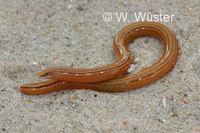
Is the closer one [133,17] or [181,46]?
[181,46]

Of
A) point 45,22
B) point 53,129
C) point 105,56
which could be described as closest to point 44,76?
point 53,129

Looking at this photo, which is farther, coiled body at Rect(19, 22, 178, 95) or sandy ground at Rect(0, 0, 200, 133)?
coiled body at Rect(19, 22, 178, 95)

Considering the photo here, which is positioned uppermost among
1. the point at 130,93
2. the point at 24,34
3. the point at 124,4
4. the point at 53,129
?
the point at 124,4

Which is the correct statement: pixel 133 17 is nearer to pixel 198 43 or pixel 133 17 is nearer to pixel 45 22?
pixel 198 43

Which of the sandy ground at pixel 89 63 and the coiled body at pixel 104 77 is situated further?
the coiled body at pixel 104 77

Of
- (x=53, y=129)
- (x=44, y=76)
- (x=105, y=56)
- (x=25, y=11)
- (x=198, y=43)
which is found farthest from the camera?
(x=25, y=11)

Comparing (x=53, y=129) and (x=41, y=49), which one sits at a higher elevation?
(x=41, y=49)

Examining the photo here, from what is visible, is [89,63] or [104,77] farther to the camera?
[89,63]

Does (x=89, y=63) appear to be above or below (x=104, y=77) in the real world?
above
